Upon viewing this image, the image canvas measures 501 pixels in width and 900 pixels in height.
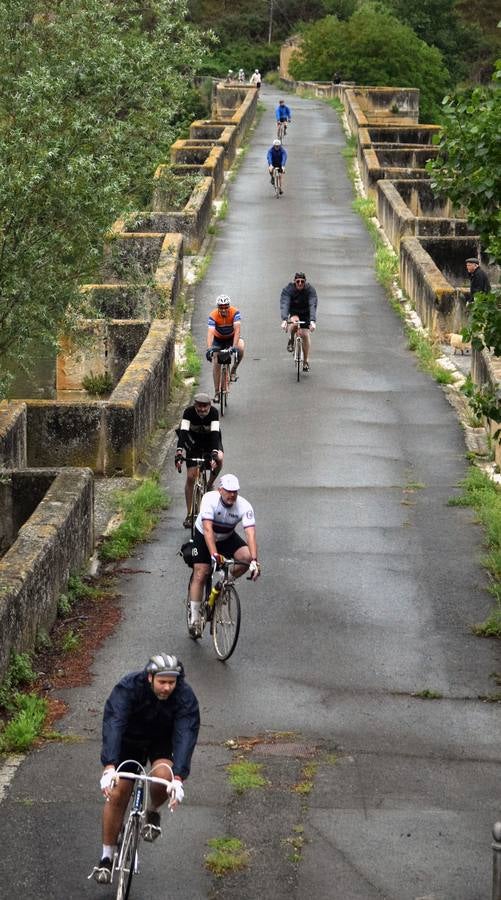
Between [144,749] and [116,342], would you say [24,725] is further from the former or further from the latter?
[116,342]

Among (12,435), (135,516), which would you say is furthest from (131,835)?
(12,435)

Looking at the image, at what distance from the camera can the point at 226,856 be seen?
9.41 m

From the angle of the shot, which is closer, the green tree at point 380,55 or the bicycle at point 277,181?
the bicycle at point 277,181

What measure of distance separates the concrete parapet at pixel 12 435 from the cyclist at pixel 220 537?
4.49m

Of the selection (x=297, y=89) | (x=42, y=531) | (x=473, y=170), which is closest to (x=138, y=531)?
(x=42, y=531)

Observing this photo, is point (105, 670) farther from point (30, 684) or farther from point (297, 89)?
point (297, 89)

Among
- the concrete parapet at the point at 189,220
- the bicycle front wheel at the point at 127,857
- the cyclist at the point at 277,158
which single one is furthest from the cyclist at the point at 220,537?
the cyclist at the point at 277,158

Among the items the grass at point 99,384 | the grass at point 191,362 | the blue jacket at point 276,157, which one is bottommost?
the grass at point 99,384

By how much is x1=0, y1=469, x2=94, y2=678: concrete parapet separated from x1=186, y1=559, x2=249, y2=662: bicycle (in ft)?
4.60

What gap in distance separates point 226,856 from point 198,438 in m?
7.69

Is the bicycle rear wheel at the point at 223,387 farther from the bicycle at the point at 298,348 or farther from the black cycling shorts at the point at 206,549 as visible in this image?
the black cycling shorts at the point at 206,549

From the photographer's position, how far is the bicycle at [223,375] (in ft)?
72.6

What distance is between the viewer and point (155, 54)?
22.2 m

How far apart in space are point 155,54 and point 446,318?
740 centimetres
